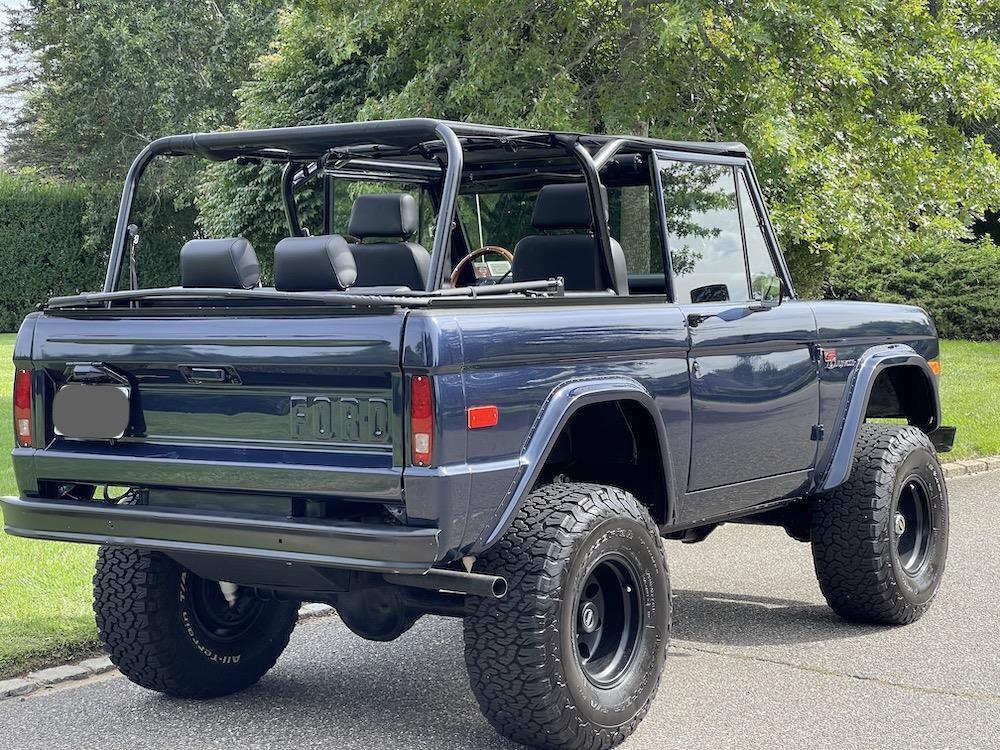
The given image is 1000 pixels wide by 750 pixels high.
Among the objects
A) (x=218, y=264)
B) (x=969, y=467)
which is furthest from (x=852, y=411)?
(x=969, y=467)

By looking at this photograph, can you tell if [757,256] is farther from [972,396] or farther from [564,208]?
[972,396]

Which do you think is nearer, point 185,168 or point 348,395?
point 348,395

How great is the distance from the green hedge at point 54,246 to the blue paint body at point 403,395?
24.7m

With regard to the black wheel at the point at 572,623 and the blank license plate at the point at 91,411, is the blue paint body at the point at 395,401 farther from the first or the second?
the black wheel at the point at 572,623

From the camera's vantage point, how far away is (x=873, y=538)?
6.14 metres

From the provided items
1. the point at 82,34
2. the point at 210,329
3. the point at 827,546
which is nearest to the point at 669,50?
the point at 827,546

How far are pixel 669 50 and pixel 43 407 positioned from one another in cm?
788

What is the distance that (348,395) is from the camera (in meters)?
4.25

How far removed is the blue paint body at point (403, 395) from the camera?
414 centimetres

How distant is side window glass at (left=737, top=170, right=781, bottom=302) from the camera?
5.87 m

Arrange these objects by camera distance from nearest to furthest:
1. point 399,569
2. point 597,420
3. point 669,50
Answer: point 399,569, point 597,420, point 669,50

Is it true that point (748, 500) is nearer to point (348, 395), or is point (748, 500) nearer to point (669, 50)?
point (348, 395)

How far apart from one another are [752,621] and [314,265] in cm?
285

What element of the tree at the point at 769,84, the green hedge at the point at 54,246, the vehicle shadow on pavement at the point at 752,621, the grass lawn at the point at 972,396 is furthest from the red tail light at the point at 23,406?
the green hedge at the point at 54,246
